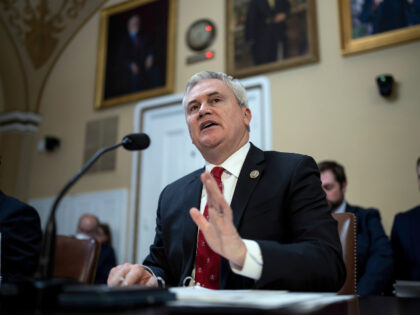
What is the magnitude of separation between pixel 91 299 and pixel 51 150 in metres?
5.95

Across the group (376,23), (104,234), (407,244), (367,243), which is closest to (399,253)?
(407,244)

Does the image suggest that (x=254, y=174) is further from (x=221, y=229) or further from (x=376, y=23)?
(x=376, y=23)

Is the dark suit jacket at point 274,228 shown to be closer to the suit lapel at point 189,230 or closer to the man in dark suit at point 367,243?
the suit lapel at point 189,230

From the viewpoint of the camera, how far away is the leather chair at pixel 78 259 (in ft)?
6.89

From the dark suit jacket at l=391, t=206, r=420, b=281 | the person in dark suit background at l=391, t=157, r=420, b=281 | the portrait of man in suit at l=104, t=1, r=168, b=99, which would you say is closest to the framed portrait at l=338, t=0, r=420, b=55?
the person in dark suit background at l=391, t=157, r=420, b=281

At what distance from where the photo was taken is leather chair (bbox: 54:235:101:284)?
2.10m

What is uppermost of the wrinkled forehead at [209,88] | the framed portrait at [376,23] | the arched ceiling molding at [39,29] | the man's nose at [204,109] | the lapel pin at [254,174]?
the arched ceiling molding at [39,29]

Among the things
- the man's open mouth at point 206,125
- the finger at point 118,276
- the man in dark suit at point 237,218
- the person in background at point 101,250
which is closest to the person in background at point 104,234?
the person in background at point 101,250

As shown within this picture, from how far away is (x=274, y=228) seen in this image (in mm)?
1544

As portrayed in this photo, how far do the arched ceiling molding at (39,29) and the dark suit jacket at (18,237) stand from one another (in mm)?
4797

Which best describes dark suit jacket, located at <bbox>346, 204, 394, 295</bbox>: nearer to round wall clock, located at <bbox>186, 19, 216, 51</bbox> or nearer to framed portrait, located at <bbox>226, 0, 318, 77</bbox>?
framed portrait, located at <bbox>226, 0, 318, 77</bbox>

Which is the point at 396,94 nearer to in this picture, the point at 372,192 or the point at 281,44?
the point at 372,192

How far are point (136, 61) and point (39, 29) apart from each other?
183 cm

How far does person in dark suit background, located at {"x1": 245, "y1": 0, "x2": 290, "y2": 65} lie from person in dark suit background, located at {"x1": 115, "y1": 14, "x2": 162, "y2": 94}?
4.47 ft
